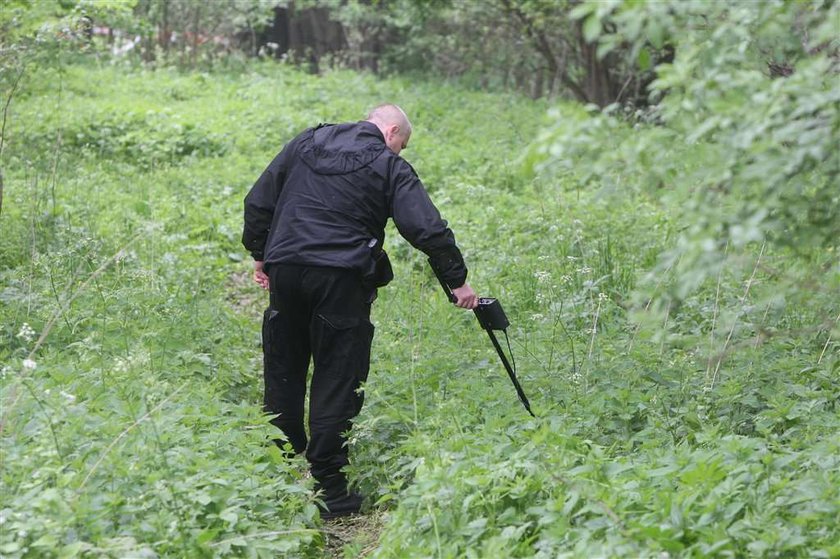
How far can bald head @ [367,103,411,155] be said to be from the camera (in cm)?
592

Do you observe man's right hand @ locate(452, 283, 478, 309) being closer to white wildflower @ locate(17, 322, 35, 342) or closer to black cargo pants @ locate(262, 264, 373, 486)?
black cargo pants @ locate(262, 264, 373, 486)

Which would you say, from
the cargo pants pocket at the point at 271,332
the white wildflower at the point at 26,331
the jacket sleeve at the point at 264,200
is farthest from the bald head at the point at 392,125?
the white wildflower at the point at 26,331

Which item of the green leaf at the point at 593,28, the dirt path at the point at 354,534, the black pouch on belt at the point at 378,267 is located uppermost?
the green leaf at the point at 593,28

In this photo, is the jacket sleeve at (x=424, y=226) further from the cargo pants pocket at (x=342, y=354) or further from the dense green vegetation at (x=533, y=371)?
the dense green vegetation at (x=533, y=371)

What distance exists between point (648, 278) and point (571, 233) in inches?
230

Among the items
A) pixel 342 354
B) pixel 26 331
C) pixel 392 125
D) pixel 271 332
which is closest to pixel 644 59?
pixel 392 125

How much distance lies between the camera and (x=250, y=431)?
532 cm

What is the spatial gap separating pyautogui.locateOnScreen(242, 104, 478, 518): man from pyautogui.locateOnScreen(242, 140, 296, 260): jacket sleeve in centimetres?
7

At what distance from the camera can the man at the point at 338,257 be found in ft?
18.4

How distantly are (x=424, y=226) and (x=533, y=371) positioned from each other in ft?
4.14

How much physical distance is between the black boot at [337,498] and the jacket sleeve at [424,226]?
3.84 ft

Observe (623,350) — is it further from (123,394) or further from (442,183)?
(442,183)

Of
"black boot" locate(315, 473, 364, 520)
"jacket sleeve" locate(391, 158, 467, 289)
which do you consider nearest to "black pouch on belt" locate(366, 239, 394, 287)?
"jacket sleeve" locate(391, 158, 467, 289)

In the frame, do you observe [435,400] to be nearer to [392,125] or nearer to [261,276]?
[261,276]
